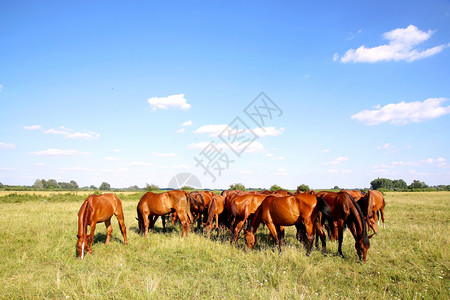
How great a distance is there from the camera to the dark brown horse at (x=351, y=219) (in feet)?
22.0

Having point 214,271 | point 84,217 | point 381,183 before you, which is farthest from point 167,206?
point 381,183

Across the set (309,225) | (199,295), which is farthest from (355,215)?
(199,295)

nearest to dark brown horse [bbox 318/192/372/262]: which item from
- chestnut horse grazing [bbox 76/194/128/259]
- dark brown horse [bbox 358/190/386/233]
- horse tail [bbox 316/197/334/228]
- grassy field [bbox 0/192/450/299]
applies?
horse tail [bbox 316/197/334/228]

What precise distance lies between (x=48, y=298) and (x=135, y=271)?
1897mm

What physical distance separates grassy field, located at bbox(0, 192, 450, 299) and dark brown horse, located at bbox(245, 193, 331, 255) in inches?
26.9

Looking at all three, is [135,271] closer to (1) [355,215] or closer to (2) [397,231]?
(1) [355,215]

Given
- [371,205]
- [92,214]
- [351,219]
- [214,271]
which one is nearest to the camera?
[214,271]

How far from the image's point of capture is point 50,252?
25.0ft

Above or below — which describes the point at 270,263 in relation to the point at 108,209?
below

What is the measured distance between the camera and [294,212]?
24.8 feet

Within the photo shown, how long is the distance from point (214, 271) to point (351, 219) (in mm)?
4391

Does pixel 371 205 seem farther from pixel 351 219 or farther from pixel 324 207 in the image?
pixel 324 207

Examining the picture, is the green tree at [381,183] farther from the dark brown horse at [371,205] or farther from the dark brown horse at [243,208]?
the dark brown horse at [243,208]

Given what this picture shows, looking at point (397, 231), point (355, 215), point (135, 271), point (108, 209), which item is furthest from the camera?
point (397, 231)
